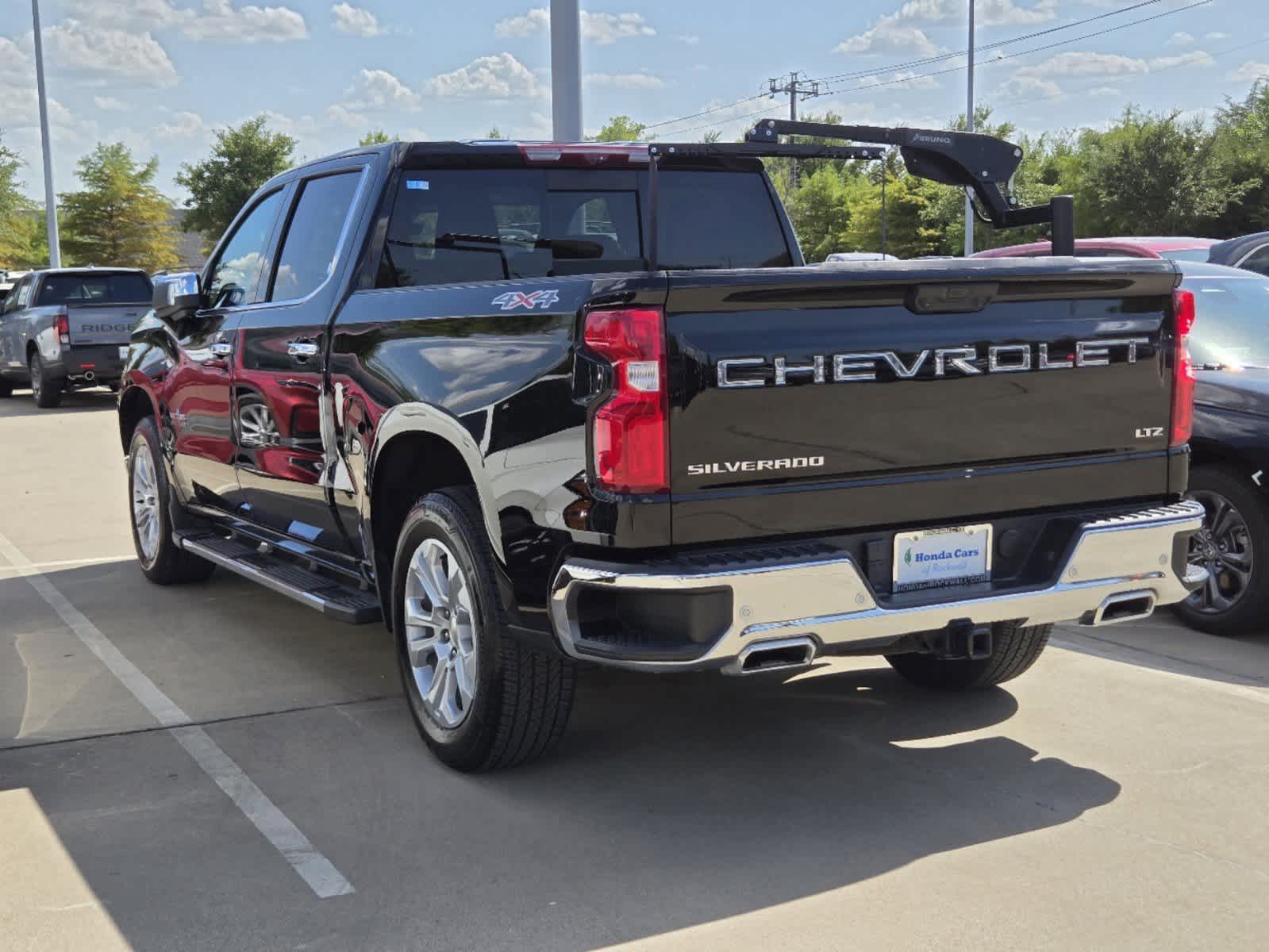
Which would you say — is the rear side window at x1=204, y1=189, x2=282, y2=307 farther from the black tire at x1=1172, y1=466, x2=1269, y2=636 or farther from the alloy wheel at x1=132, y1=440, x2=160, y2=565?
the black tire at x1=1172, y1=466, x2=1269, y2=636

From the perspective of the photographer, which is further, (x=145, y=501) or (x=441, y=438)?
(x=145, y=501)

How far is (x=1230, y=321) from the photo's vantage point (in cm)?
717

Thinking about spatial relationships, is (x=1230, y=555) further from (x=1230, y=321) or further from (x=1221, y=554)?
(x=1230, y=321)

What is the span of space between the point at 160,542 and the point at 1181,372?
5.23 metres

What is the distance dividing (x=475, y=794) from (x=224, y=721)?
1278 mm

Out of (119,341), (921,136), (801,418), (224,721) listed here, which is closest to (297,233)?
(224,721)

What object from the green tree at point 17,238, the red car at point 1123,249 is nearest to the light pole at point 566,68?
the red car at point 1123,249

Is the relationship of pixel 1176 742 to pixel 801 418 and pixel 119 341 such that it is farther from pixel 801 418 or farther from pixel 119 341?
pixel 119 341

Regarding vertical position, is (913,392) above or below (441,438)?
above

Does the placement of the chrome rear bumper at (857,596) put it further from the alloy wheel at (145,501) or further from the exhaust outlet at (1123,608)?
the alloy wheel at (145,501)

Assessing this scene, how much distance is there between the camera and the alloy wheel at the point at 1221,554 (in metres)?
6.35

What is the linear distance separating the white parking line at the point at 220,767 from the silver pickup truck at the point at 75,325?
1293cm

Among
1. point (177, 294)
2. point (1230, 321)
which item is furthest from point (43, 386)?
point (1230, 321)

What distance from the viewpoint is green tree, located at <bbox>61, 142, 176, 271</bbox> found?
63.4m
